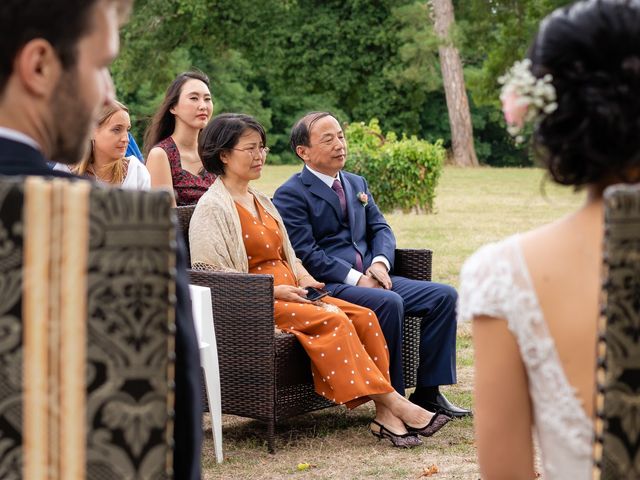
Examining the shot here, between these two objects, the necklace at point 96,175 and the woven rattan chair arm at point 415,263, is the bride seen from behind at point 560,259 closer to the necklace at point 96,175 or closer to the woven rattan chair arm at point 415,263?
the necklace at point 96,175

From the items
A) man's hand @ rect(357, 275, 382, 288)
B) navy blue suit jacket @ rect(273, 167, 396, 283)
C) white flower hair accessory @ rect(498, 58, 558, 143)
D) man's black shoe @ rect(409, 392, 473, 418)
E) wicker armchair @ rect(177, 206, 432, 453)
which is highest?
white flower hair accessory @ rect(498, 58, 558, 143)

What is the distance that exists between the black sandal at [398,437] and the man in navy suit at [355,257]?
0.37m

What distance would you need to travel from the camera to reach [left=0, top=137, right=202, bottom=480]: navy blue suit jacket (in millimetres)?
1521

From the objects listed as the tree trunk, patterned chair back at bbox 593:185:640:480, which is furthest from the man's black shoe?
the tree trunk

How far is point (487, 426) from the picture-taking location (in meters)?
1.66

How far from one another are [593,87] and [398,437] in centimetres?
387

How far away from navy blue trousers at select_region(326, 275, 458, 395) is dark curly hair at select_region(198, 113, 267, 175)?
2.95 ft

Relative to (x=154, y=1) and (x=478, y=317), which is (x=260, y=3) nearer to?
(x=154, y=1)

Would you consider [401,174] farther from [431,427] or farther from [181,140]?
[431,427]

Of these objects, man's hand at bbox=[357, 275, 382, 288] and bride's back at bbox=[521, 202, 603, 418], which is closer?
bride's back at bbox=[521, 202, 603, 418]

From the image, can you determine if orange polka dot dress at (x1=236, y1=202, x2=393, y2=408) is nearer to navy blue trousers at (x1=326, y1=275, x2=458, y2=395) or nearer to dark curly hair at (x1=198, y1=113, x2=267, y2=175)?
navy blue trousers at (x1=326, y1=275, x2=458, y2=395)

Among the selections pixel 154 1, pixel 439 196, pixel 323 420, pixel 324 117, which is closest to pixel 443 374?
pixel 323 420

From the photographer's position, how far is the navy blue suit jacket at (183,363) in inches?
59.9

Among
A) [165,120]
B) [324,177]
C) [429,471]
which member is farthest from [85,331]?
[165,120]
